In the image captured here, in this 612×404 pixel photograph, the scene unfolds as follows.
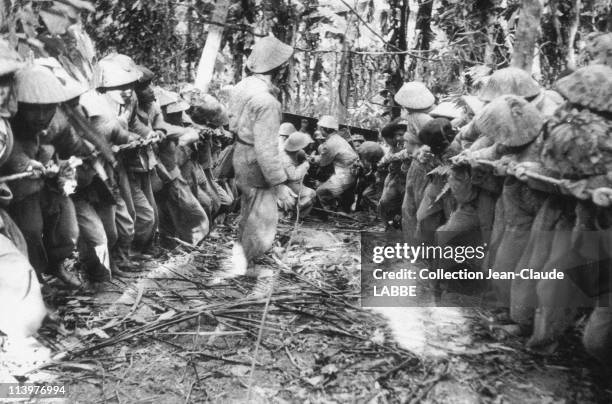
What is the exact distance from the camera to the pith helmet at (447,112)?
625 cm

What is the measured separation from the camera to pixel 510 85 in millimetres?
5125

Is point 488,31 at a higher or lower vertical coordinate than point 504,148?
higher

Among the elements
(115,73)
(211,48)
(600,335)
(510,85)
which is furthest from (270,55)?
(211,48)

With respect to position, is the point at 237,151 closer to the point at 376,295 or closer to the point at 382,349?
the point at 376,295

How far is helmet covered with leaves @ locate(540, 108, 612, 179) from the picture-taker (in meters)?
3.60

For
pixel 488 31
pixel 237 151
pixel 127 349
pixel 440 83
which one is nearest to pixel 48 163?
pixel 127 349

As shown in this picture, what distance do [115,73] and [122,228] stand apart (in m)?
1.55

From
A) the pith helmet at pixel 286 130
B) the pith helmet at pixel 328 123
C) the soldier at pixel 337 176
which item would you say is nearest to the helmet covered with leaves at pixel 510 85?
the soldier at pixel 337 176

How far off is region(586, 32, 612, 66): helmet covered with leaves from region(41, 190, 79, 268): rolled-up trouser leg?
452 cm

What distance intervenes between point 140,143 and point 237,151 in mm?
1044

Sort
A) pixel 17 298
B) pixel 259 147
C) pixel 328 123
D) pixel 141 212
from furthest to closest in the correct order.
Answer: pixel 328 123 < pixel 141 212 < pixel 259 147 < pixel 17 298

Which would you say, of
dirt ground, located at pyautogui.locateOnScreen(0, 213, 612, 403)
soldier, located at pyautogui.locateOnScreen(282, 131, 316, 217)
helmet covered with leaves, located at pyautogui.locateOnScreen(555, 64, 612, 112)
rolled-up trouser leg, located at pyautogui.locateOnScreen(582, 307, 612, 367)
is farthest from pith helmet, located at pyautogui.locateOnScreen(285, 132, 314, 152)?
rolled-up trouser leg, located at pyautogui.locateOnScreen(582, 307, 612, 367)

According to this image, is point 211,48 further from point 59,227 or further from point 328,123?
point 59,227

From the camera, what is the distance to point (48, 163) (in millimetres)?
4254
